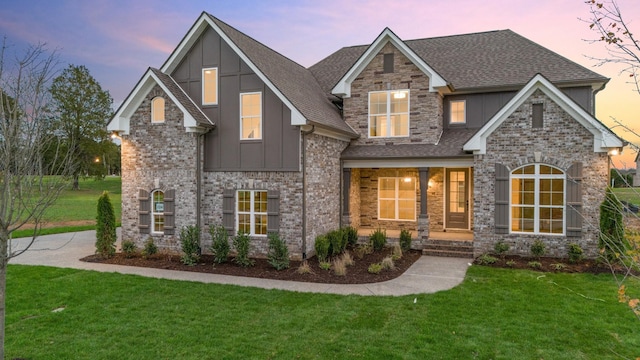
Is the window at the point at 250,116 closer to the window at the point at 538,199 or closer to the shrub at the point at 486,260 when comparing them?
the shrub at the point at 486,260

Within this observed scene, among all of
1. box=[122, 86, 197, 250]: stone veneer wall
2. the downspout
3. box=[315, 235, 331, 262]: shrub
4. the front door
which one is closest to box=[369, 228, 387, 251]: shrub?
box=[315, 235, 331, 262]: shrub

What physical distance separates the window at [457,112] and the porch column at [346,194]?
→ 4.74 metres

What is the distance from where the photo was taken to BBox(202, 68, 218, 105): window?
42.9ft

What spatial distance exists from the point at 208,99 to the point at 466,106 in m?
9.81

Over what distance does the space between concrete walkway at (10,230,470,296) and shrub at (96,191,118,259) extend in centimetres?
74

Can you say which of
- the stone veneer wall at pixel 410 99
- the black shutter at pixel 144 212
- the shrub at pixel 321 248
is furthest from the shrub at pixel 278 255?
the stone veneer wall at pixel 410 99

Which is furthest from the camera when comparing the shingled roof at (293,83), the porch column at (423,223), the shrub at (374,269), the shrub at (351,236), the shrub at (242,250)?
the shrub at (351,236)

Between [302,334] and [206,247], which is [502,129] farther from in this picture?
[206,247]

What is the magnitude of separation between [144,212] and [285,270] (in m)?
5.65

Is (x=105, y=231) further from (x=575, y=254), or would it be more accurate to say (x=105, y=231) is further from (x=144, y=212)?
(x=575, y=254)

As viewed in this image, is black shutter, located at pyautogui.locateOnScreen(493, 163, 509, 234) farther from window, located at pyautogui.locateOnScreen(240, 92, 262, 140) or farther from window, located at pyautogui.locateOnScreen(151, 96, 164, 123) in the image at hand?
window, located at pyautogui.locateOnScreen(151, 96, 164, 123)

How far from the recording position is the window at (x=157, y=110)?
13.0 m

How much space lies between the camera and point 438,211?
616 inches

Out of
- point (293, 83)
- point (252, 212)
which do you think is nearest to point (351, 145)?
point (293, 83)
